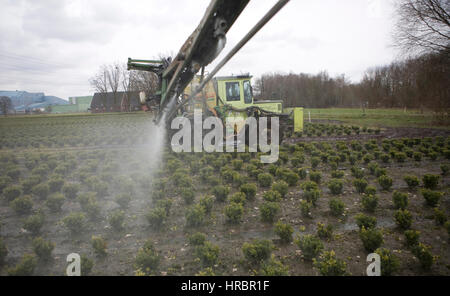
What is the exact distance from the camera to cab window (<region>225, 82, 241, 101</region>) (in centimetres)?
1159

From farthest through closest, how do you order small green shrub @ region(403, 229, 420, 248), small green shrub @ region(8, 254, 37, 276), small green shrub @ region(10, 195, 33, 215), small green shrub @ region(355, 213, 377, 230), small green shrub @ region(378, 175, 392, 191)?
small green shrub @ region(378, 175, 392, 191), small green shrub @ region(10, 195, 33, 215), small green shrub @ region(355, 213, 377, 230), small green shrub @ region(403, 229, 420, 248), small green shrub @ region(8, 254, 37, 276)

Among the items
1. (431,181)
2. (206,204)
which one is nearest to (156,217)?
(206,204)

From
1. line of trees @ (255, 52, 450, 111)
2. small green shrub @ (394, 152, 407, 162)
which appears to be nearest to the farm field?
small green shrub @ (394, 152, 407, 162)

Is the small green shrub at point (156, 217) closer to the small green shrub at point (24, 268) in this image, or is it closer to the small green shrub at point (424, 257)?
the small green shrub at point (24, 268)

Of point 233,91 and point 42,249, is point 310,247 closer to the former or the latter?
point 42,249

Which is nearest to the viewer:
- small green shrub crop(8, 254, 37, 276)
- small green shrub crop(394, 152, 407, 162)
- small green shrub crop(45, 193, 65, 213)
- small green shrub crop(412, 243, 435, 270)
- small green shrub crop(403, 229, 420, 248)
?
small green shrub crop(8, 254, 37, 276)

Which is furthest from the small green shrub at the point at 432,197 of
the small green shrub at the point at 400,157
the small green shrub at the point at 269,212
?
the small green shrub at the point at 400,157

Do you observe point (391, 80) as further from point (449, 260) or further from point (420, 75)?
point (449, 260)

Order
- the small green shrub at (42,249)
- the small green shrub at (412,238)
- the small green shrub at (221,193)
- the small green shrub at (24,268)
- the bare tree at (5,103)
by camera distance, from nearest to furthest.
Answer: the small green shrub at (24,268) → the small green shrub at (42,249) → the small green shrub at (412,238) → the small green shrub at (221,193) → the bare tree at (5,103)

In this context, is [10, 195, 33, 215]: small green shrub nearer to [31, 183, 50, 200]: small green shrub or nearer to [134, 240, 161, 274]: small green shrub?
[31, 183, 50, 200]: small green shrub

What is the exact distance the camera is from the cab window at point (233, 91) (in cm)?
1159

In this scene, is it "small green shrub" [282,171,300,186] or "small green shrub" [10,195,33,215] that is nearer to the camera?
"small green shrub" [10,195,33,215]

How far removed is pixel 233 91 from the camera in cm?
1164

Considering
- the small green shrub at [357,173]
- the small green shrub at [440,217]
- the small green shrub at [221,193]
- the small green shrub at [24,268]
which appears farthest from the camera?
Answer: the small green shrub at [357,173]
